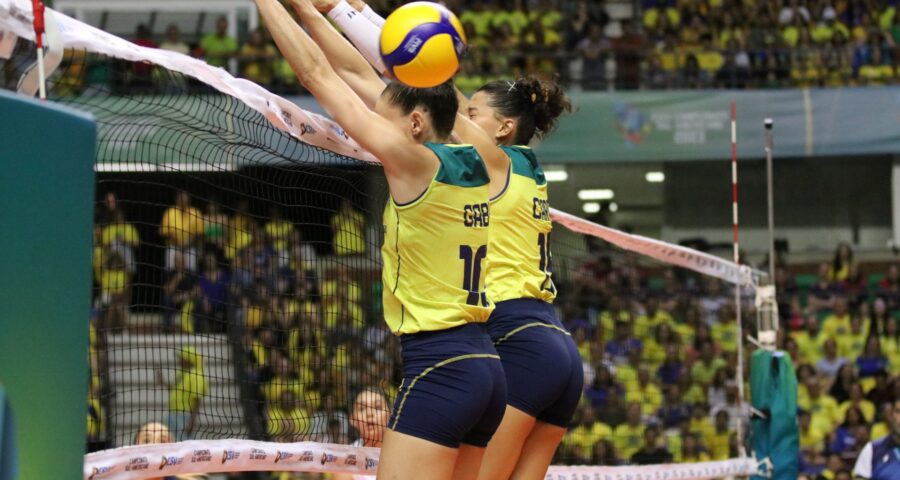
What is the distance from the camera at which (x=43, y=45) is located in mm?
4031

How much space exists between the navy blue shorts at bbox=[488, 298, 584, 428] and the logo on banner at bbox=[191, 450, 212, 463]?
4.14ft

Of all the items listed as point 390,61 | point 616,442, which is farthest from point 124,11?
point 390,61

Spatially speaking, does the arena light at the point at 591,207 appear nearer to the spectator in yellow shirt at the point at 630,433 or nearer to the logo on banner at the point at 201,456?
the spectator in yellow shirt at the point at 630,433

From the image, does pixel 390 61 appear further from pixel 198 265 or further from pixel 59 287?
pixel 198 265

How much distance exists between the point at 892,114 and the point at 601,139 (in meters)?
4.30

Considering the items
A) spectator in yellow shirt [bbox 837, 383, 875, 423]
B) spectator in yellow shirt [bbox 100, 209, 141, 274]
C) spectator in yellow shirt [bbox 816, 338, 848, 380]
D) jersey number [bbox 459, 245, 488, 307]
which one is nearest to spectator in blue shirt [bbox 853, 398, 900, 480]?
spectator in yellow shirt [bbox 837, 383, 875, 423]

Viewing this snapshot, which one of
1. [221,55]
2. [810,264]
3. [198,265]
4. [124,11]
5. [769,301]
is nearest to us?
[769,301]

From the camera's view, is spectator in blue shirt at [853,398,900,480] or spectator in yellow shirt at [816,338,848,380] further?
spectator in yellow shirt at [816,338,848,380]

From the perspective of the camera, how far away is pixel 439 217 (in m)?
4.26

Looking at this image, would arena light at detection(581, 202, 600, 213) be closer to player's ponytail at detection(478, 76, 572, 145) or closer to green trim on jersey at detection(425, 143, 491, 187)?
player's ponytail at detection(478, 76, 572, 145)

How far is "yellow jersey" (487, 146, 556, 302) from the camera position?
5035 millimetres

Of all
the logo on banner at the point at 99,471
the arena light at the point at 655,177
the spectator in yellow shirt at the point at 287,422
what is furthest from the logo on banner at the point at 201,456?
the arena light at the point at 655,177

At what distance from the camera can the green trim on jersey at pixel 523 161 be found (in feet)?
16.7

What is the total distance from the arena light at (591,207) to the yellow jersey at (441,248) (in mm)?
17633
